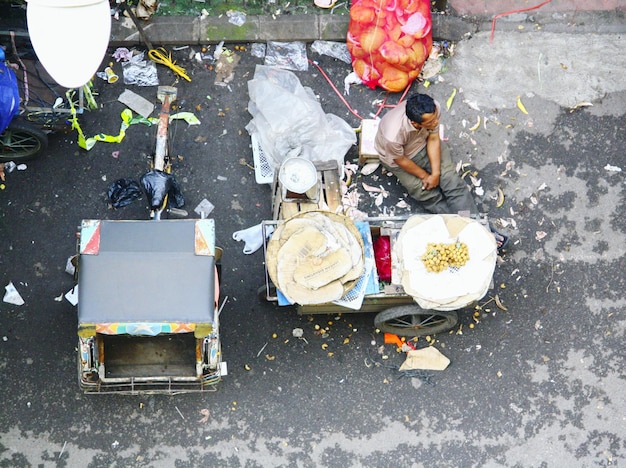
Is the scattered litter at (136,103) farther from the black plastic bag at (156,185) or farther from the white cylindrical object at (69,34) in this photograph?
the white cylindrical object at (69,34)

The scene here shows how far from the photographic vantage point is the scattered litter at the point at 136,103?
739cm

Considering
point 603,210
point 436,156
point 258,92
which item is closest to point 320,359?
point 436,156

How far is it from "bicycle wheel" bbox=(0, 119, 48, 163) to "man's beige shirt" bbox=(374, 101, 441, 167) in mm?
3002

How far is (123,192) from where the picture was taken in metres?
7.04

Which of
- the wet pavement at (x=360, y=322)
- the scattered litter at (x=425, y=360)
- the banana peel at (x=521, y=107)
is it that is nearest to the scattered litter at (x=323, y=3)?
the wet pavement at (x=360, y=322)

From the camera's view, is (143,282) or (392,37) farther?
(392,37)

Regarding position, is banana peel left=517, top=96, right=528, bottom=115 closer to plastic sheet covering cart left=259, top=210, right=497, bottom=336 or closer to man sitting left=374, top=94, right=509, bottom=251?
man sitting left=374, top=94, right=509, bottom=251

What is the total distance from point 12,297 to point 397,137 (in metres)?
3.67

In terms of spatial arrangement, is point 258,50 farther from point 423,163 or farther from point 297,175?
point 423,163

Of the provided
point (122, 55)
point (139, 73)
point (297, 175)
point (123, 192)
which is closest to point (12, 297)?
point (123, 192)

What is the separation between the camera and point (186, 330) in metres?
5.42

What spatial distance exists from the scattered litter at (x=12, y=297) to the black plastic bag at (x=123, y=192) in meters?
1.16

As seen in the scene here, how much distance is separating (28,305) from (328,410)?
2.80 m

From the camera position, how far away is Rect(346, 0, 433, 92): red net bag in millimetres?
7336
